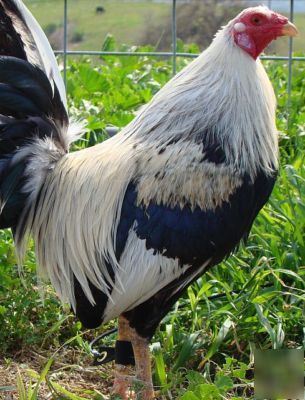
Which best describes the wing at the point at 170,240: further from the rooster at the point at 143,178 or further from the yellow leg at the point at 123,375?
the yellow leg at the point at 123,375

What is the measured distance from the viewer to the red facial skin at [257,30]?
143 inches

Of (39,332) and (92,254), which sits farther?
(39,332)

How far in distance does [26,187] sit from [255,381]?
4.09 feet

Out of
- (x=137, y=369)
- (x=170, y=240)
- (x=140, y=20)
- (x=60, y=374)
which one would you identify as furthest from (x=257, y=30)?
(x=140, y=20)

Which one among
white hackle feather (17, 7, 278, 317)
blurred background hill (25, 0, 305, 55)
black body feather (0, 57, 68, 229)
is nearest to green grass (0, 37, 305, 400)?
white hackle feather (17, 7, 278, 317)

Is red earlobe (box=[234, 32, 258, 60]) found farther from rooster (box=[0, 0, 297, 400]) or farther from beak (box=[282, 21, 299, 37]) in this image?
beak (box=[282, 21, 299, 37])

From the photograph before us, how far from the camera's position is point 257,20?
3.70m

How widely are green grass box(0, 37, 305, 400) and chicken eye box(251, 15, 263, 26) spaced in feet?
3.87

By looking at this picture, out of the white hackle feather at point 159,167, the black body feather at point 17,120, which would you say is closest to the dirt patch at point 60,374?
the white hackle feather at point 159,167

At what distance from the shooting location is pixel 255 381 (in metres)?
3.76

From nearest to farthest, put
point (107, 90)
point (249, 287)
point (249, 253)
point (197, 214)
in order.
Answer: point (197, 214)
point (249, 287)
point (249, 253)
point (107, 90)

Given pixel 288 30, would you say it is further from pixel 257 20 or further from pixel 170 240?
pixel 170 240

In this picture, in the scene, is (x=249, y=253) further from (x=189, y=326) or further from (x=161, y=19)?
(x=161, y=19)

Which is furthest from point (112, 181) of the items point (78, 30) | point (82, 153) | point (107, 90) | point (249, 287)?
point (78, 30)
